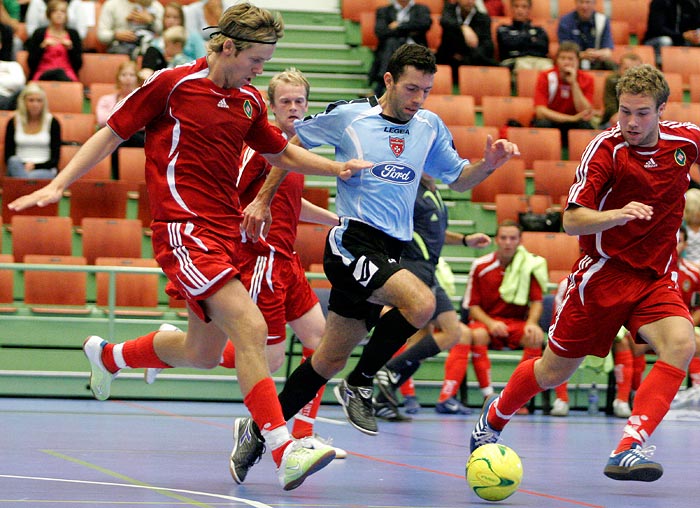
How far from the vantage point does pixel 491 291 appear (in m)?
10.6

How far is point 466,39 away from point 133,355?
29.5 ft

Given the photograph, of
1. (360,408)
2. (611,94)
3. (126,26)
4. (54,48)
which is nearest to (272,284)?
(360,408)

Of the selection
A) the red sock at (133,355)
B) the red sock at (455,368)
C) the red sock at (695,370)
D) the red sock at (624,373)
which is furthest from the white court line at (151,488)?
the red sock at (695,370)

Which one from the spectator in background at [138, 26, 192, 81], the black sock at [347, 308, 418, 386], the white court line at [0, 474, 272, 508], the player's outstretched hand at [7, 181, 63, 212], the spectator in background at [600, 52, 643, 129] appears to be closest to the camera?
the player's outstretched hand at [7, 181, 63, 212]

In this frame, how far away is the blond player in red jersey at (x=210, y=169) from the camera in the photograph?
4.98 m

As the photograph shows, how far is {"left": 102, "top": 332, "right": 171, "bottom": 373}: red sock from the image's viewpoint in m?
6.09

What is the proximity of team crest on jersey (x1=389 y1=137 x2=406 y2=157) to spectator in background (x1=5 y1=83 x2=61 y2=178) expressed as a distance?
237 inches

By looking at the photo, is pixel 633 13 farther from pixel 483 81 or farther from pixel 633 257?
pixel 633 257

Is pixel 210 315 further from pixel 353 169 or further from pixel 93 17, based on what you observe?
pixel 93 17

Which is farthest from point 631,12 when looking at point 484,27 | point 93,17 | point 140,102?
point 140,102

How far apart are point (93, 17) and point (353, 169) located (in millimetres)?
9484

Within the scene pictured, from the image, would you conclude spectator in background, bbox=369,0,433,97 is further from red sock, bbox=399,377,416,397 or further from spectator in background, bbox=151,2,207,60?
red sock, bbox=399,377,416,397

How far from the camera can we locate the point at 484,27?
14.4 meters

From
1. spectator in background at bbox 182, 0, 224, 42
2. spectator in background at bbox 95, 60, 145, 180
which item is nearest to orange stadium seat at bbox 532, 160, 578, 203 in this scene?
spectator in background at bbox 182, 0, 224, 42
